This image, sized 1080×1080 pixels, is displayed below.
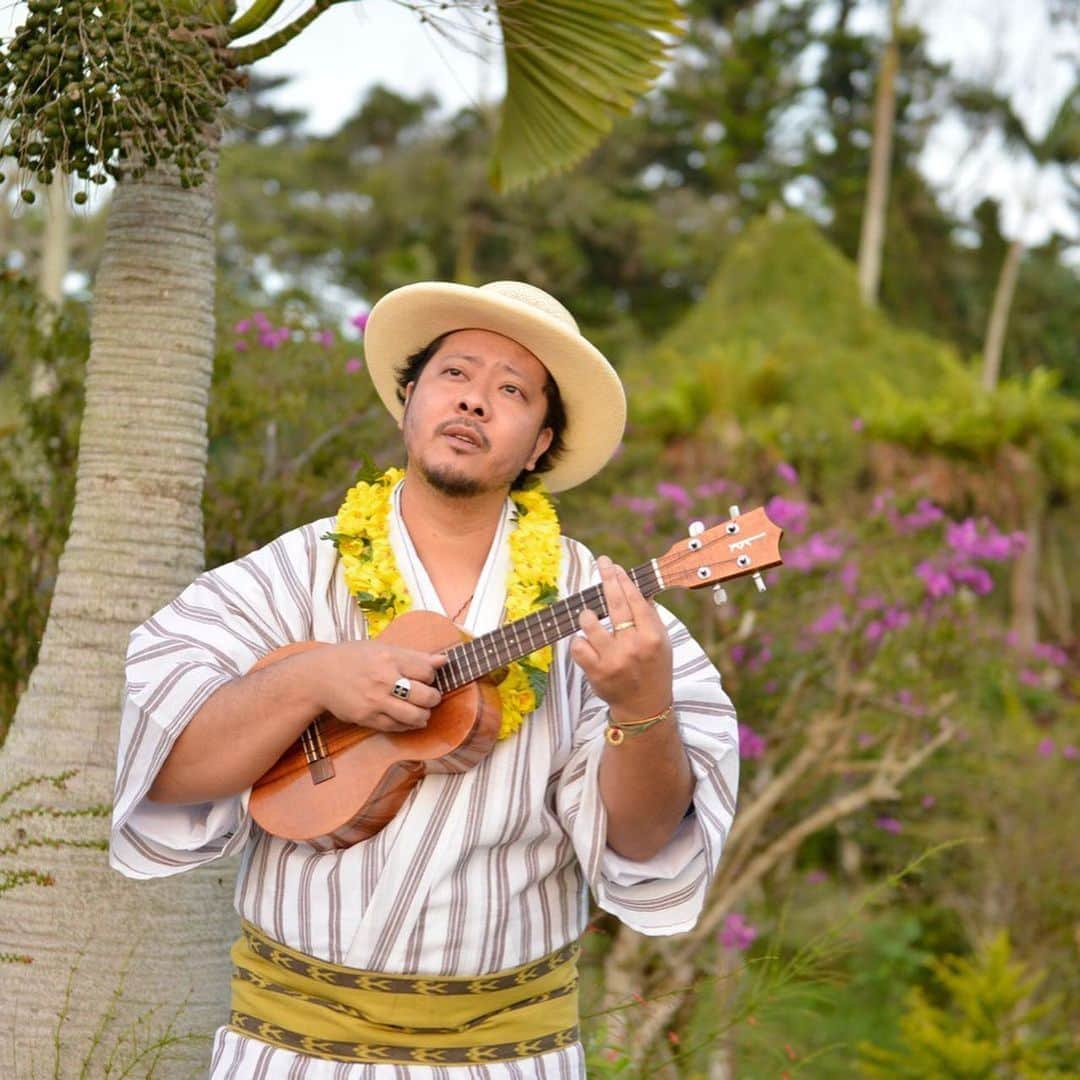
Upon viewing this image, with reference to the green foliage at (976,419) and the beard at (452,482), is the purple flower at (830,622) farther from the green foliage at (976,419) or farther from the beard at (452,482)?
the green foliage at (976,419)

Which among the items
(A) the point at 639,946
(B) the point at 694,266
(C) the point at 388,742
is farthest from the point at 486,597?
(B) the point at 694,266

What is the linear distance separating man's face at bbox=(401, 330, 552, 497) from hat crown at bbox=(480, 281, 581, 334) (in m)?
0.08

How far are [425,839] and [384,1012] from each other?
277 mm

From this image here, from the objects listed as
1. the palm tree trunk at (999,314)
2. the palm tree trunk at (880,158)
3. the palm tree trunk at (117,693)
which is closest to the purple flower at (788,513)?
the palm tree trunk at (117,693)

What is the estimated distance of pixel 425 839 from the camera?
7.93 ft

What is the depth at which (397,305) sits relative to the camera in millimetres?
2768

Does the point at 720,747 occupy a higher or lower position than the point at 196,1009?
A: higher

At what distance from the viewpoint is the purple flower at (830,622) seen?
23.7ft

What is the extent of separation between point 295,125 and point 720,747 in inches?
1136

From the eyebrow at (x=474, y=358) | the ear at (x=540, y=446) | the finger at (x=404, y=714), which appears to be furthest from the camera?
the ear at (x=540, y=446)

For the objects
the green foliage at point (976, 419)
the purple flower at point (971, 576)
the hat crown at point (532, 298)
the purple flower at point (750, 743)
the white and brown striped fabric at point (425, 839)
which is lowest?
the white and brown striped fabric at point (425, 839)

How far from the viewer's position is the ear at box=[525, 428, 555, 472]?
2.81 metres

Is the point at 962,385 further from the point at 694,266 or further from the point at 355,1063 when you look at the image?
the point at 355,1063

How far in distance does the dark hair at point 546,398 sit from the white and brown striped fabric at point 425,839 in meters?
0.36
